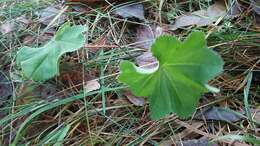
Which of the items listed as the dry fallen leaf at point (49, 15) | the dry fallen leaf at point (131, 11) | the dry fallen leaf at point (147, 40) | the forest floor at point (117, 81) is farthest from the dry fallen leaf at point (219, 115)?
the dry fallen leaf at point (49, 15)

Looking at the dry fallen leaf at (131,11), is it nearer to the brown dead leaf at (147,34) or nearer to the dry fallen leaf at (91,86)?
the brown dead leaf at (147,34)

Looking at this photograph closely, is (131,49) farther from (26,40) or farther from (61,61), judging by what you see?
(26,40)

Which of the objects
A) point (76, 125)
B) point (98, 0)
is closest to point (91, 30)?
point (98, 0)

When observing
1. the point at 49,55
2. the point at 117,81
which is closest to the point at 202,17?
the point at 117,81

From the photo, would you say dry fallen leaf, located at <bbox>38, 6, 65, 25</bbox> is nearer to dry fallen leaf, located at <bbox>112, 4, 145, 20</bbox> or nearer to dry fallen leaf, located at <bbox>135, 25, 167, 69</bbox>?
dry fallen leaf, located at <bbox>112, 4, 145, 20</bbox>

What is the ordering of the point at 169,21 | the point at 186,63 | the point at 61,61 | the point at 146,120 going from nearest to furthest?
the point at 186,63
the point at 146,120
the point at 61,61
the point at 169,21
